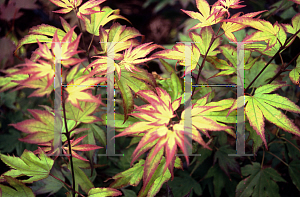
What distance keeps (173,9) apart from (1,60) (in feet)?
4.73

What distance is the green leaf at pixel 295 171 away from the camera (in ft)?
2.44

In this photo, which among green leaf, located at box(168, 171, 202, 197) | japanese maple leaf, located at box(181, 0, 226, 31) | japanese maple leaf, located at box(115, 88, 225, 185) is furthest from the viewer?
green leaf, located at box(168, 171, 202, 197)

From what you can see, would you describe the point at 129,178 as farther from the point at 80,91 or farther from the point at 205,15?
the point at 205,15

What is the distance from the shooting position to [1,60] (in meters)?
1.09

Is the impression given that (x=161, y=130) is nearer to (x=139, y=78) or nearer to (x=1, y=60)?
(x=139, y=78)

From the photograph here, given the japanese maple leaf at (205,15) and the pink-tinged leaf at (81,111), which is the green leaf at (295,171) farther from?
the pink-tinged leaf at (81,111)

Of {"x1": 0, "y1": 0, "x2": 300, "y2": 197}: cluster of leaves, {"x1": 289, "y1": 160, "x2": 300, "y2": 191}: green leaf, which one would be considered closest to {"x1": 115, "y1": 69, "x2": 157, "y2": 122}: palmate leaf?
{"x1": 0, "y1": 0, "x2": 300, "y2": 197}: cluster of leaves

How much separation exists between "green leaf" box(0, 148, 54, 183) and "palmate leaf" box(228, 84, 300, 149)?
46 cm

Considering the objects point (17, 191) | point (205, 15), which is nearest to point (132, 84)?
point (205, 15)

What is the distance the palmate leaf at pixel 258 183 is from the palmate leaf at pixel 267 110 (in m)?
0.28

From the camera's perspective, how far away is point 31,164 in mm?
540

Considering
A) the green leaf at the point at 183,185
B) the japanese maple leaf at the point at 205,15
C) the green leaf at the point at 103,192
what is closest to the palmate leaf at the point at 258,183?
the green leaf at the point at 183,185

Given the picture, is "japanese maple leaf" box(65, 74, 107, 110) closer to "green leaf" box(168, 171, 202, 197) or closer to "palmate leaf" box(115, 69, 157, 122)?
"palmate leaf" box(115, 69, 157, 122)

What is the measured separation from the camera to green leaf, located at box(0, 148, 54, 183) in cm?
53
